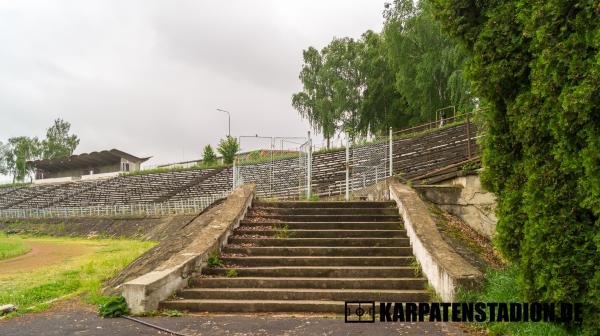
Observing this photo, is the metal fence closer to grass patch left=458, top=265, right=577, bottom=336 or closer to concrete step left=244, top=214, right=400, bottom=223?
concrete step left=244, top=214, right=400, bottom=223

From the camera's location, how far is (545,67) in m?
4.47

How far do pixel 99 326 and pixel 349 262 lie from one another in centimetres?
388

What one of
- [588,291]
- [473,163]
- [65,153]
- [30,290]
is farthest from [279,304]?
[65,153]

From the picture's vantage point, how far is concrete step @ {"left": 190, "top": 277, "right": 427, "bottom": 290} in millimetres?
7023

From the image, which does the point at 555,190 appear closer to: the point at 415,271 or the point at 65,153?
the point at 415,271

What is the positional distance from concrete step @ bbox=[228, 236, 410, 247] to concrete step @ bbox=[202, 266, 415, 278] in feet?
3.28

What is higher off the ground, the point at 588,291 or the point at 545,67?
the point at 545,67

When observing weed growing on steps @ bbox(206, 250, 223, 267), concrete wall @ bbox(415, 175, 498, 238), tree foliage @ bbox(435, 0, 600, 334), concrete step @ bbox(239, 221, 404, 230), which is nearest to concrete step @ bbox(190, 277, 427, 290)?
weed growing on steps @ bbox(206, 250, 223, 267)

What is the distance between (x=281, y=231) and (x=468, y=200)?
400 cm

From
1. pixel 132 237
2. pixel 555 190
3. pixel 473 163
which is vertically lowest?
pixel 132 237

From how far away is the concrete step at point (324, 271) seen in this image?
743 centimetres

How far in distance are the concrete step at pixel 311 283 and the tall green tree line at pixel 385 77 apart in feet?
71.7

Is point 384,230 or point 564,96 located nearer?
point 564,96

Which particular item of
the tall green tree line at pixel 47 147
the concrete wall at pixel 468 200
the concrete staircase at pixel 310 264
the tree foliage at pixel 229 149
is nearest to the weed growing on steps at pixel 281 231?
the concrete staircase at pixel 310 264
